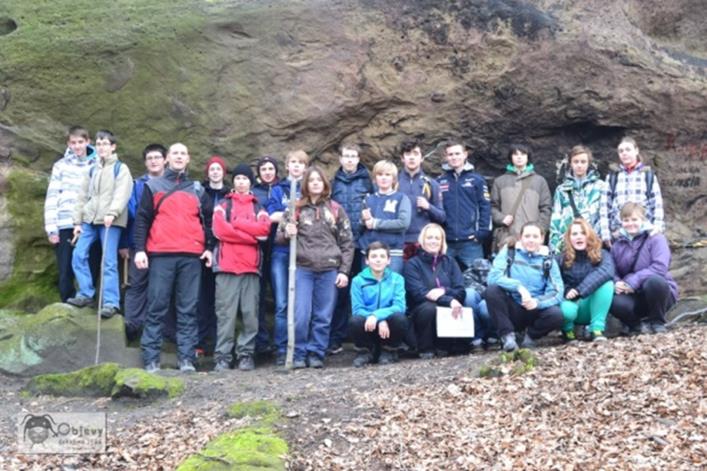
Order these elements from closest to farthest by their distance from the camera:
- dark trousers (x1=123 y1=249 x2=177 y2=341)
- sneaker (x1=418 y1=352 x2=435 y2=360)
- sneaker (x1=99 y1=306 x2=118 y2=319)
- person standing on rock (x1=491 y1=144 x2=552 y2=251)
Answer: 1. sneaker (x1=418 y1=352 x2=435 y2=360)
2. sneaker (x1=99 y1=306 x2=118 y2=319)
3. dark trousers (x1=123 y1=249 x2=177 y2=341)
4. person standing on rock (x1=491 y1=144 x2=552 y2=251)

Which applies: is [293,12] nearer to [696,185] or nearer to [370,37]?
[370,37]

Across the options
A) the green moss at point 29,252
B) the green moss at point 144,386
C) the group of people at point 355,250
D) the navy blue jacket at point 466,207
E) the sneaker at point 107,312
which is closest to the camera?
the green moss at point 144,386

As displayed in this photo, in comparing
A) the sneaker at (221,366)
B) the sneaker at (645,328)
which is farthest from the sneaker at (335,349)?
the sneaker at (645,328)

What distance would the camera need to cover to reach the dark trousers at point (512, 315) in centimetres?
920

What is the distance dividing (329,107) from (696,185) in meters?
4.27

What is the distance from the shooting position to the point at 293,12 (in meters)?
11.5

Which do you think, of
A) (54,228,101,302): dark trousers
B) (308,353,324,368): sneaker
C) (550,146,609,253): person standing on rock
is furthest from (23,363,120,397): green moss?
(550,146,609,253): person standing on rock

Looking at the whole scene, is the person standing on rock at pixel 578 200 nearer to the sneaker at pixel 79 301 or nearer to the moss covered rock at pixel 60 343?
the moss covered rock at pixel 60 343

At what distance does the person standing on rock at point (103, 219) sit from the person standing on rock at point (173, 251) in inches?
14.9

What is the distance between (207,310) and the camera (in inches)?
412

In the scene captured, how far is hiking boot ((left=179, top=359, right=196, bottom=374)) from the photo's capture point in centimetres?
964

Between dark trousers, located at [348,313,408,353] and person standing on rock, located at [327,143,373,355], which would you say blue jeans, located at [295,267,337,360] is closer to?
dark trousers, located at [348,313,408,353]

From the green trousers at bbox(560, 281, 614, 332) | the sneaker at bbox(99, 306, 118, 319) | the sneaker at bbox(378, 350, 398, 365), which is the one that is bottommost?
the sneaker at bbox(378, 350, 398, 365)

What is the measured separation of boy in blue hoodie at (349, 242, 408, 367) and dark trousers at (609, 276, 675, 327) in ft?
6.50
